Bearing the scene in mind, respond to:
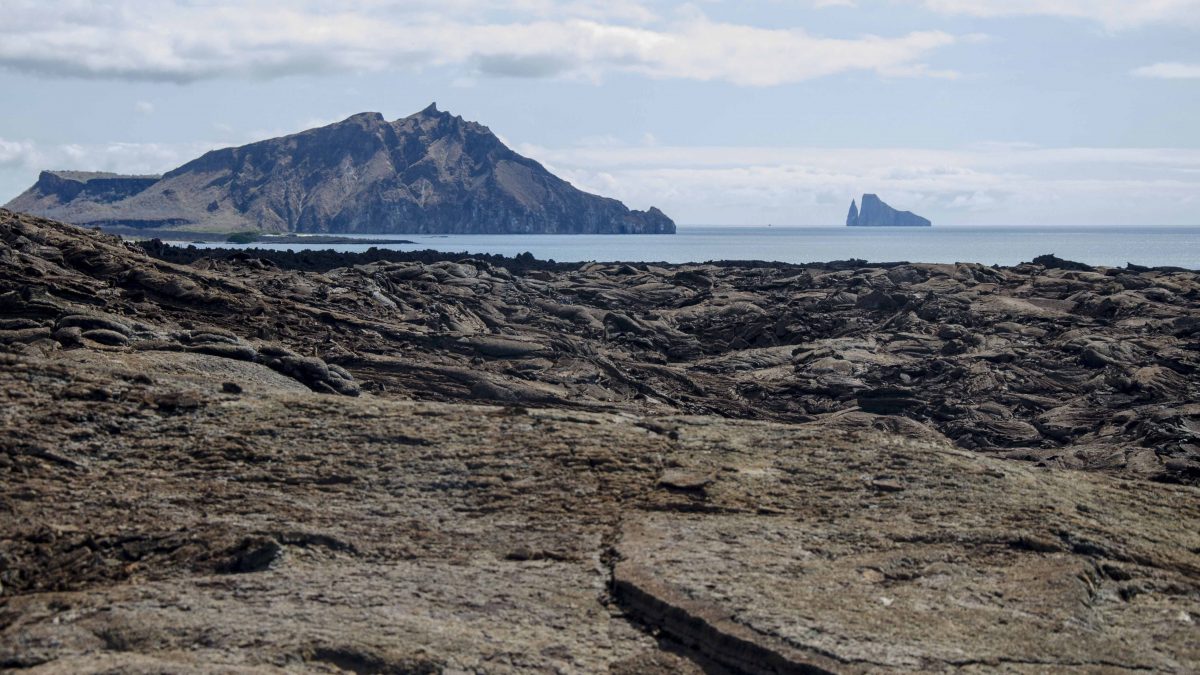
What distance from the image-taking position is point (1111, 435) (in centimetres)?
1966

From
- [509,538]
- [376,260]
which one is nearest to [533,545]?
[509,538]

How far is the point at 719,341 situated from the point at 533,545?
22.7 m

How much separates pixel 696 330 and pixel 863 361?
22.4ft

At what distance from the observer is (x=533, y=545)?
7.62m

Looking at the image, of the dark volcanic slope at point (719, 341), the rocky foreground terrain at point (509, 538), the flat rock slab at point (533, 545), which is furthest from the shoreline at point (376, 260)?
the flat rock slab at point (533, 545)

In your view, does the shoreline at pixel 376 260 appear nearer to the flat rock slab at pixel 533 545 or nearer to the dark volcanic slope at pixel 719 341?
the dark volcanic slope at pixel 719 341

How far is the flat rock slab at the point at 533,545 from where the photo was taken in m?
6.28

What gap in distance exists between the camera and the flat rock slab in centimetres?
628

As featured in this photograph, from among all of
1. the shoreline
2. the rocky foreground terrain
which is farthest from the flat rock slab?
the shoreline

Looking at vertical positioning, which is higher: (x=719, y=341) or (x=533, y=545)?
(x=533, y=545)

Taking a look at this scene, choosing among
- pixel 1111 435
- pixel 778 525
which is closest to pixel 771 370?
pixel 1111 435

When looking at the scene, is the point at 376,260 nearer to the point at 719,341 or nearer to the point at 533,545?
the point at 719,341

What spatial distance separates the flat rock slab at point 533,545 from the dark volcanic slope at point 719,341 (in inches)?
179

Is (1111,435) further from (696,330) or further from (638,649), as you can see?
(638,649)
